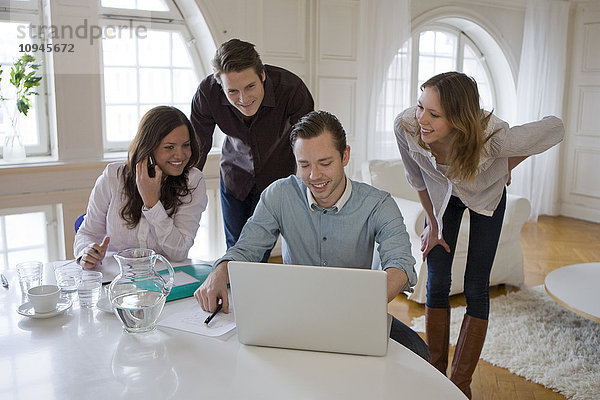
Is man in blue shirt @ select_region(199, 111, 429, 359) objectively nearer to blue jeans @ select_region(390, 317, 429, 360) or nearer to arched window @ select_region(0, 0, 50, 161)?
blue jeans @ select_region(390, 317, 429, 360)

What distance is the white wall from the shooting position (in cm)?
330

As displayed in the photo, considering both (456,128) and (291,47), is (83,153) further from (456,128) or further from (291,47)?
(456,128)

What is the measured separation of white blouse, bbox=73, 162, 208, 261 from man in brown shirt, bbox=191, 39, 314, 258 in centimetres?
33

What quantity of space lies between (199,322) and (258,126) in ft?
3.90

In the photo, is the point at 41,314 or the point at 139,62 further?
the point at 139,62

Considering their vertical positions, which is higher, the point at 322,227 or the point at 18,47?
the point at 18,47

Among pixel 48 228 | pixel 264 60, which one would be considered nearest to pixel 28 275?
pixel 48 228

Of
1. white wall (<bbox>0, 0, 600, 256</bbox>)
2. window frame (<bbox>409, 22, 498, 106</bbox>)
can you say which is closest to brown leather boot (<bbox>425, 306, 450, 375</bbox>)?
white wall (<bbox>0, 0, 600, 256</bbox>)

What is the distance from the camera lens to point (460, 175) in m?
1.95

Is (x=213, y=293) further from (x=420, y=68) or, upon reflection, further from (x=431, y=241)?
(x=420, y=68)

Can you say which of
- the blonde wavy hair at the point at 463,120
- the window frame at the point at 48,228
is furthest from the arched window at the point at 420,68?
the blonde wavy hair at the point at 463,120

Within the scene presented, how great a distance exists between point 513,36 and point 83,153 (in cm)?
435

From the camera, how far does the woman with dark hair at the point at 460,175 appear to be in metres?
1.88

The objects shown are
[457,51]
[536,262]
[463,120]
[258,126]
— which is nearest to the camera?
[463,120]
